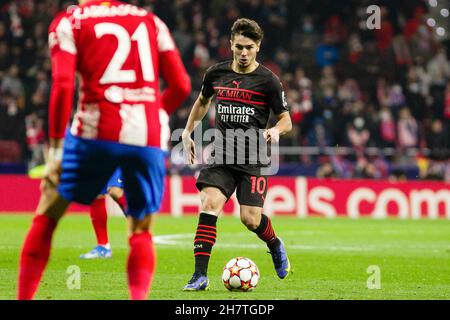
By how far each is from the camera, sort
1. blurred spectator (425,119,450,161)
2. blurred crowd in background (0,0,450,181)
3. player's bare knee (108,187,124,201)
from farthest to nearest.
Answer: blurred spectator (425,119,450,161) → blurred crowd in background (0,0,450,181) → player's bare knee (108,187,124,201)

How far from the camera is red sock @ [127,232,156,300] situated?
615 cm

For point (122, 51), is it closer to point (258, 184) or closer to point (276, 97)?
point (276, 97)

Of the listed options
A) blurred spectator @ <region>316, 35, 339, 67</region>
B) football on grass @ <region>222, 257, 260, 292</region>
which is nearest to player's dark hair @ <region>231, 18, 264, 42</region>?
football on grass @ <region>222, 257, 260, 292</region>

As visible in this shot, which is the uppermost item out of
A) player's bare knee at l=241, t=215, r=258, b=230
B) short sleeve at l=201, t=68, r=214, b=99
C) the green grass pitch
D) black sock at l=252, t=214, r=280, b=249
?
short sleeve at l=201, t=68, r=214, b=99

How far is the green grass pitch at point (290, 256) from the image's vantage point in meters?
8.36

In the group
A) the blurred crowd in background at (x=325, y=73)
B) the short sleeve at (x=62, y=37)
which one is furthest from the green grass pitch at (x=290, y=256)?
the blurred crowd in background at (x=325, y=73)

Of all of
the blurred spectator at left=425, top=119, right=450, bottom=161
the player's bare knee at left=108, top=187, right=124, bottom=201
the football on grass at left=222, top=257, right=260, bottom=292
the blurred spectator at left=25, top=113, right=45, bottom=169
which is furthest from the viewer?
the blurred spectator at left=425, top=119, right=450, bottom=161

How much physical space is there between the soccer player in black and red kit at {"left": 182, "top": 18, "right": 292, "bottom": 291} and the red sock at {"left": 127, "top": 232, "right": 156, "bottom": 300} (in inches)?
97.8

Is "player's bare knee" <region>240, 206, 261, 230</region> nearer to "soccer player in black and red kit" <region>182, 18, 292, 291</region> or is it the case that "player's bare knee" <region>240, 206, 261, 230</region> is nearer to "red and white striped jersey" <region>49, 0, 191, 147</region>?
"soccer player in black and red kit" <region>182, 18, 292, 291</region>

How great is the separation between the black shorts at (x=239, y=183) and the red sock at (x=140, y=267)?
256 centimetres

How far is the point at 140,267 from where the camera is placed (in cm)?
616

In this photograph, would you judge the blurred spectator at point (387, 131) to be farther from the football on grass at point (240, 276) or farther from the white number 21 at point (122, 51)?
the white number 21 at point (122, 51)

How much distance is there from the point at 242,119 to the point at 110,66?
10.2 ft
